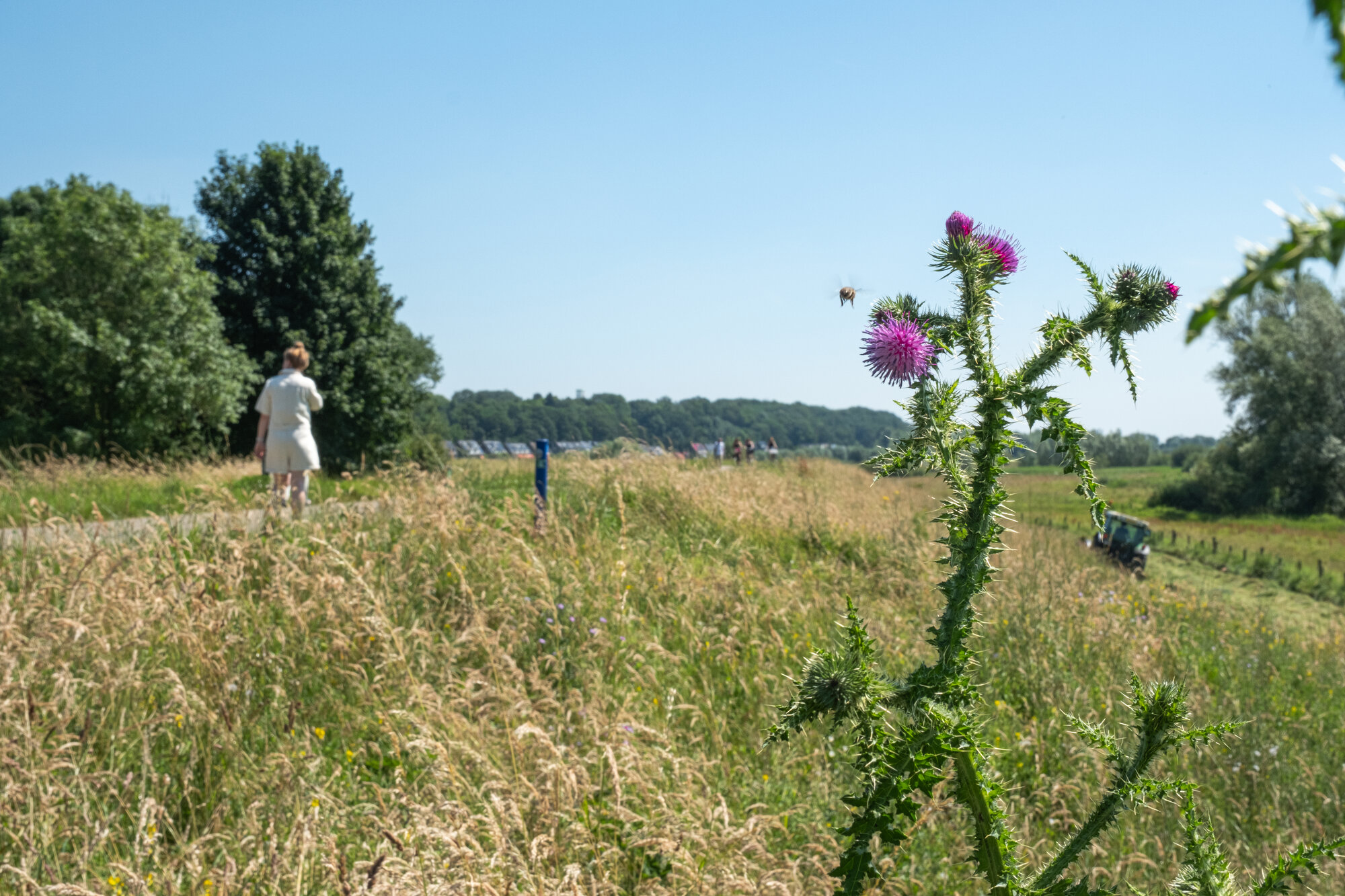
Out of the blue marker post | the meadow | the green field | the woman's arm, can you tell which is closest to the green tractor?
the green field

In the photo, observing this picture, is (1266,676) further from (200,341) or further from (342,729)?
(200,341)

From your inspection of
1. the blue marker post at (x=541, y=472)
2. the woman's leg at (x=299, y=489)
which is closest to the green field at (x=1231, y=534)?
the blue marker post at (x=541, y=472)

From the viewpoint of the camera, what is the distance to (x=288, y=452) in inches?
360

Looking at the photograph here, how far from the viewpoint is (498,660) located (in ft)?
14.0

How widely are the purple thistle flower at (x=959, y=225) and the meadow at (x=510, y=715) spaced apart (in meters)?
1.05

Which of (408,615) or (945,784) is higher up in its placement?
(408,615)

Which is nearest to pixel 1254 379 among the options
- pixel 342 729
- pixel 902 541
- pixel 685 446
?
pixel 685 446

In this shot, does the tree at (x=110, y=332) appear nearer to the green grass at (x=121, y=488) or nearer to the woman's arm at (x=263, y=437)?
the green grass at (x=121, y=488)

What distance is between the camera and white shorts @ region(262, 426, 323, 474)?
909 cm

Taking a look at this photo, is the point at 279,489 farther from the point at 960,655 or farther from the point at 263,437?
the point at 960,655

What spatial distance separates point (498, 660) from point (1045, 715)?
3.14 m

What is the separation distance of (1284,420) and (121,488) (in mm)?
46982

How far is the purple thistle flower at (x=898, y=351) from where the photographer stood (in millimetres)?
1709

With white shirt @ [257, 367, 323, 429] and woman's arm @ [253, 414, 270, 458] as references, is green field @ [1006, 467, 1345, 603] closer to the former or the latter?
white shirt @ [257, 367, 323, 429]
